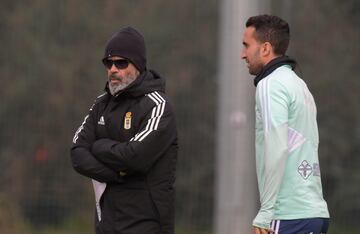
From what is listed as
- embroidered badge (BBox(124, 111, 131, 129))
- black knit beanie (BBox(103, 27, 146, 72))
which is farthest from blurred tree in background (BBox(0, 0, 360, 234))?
embroidered badge (BBox(124, 111, 131, 129))

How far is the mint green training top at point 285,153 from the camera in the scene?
15.1ft

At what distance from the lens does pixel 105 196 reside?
5199mm

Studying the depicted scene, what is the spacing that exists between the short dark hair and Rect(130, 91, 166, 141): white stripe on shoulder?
67 centimetres

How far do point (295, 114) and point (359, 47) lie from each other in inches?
199

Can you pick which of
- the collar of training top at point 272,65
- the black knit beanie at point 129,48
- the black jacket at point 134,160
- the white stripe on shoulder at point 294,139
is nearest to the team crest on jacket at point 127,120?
the black jacket at point 134,160

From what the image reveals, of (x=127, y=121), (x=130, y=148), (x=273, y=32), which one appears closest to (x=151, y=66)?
(x=127, y=121)

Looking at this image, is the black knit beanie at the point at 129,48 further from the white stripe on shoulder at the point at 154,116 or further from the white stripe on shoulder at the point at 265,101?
the white stripe on shoulder at the point at 265,101

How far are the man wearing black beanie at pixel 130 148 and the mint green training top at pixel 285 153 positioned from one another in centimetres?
63

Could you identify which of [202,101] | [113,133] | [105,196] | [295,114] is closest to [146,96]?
[113,133]

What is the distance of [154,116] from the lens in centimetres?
515

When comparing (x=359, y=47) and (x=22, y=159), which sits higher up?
(x=359, y=47)

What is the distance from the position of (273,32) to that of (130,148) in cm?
98

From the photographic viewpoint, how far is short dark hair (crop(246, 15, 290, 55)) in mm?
4930

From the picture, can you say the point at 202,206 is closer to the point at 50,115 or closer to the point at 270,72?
the point at 50,115
